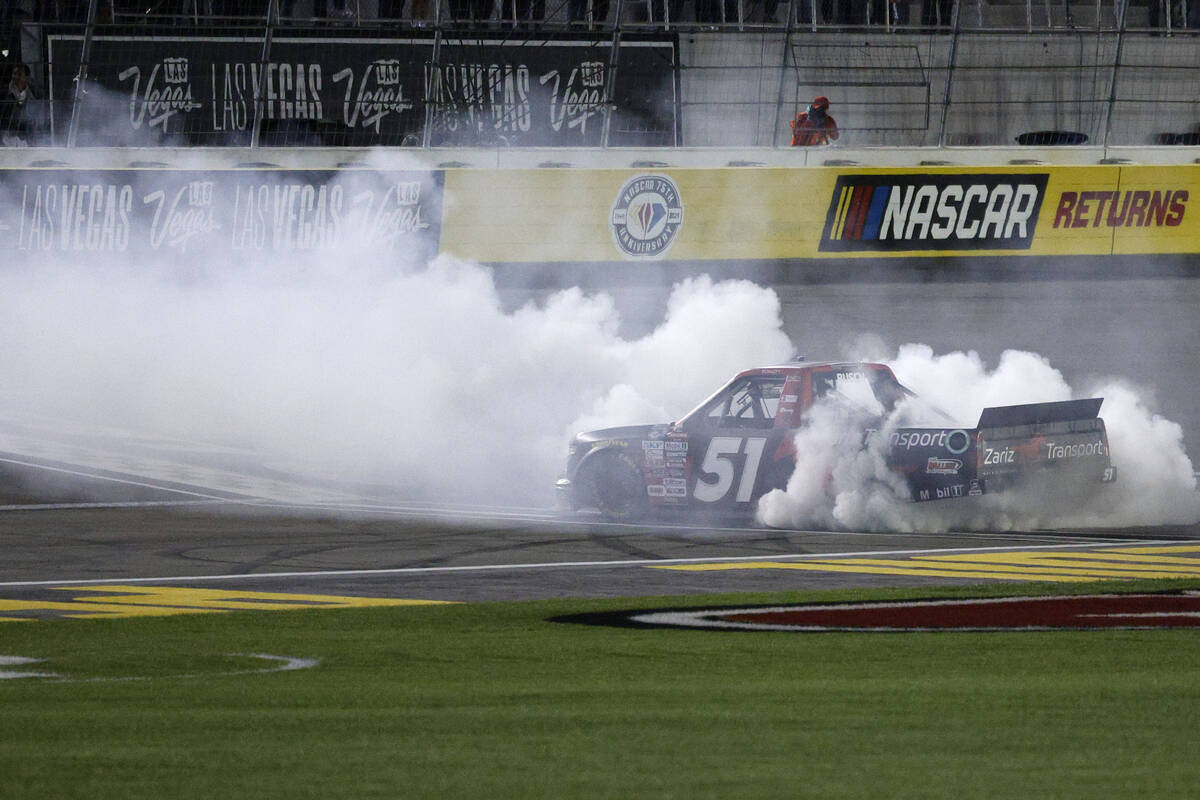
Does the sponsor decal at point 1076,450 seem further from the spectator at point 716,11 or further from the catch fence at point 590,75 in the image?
the spectator at point 716,11

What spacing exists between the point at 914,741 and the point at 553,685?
171cm

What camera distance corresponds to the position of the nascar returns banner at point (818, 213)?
20.7 meters

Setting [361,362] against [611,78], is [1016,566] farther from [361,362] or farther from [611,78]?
[611,78]

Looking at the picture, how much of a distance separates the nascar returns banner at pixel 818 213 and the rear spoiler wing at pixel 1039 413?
7425 mm

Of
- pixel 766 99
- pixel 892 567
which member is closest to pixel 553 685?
pixel 892 567

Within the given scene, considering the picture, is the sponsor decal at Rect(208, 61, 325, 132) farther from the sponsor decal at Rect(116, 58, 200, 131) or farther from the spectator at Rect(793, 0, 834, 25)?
the spectator at Rect(793, 0, 834, 25)

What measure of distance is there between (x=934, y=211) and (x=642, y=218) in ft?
11.4

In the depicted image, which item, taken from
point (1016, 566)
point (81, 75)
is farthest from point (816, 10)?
point (1016, 566)

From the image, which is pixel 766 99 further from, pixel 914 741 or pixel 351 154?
pixel 914 741

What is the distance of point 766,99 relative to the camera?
22703mm

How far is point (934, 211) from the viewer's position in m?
21.2

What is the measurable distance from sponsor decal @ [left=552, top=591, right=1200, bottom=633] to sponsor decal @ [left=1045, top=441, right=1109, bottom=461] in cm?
382

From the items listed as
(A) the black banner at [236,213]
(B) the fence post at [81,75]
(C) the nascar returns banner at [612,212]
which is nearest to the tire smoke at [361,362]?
(A) the black banner at [236,213]

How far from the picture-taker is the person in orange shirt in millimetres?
22094
